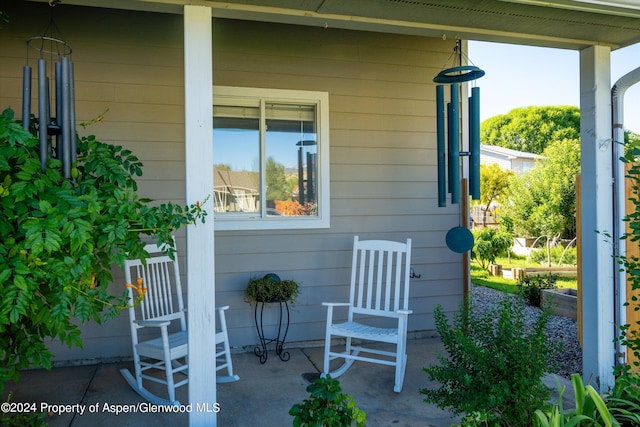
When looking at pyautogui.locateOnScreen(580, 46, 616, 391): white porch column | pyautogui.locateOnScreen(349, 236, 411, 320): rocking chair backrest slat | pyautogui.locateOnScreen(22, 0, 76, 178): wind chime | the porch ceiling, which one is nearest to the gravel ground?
pyautogui.locateOnScreen(580, 46, 616, 391): white porch column

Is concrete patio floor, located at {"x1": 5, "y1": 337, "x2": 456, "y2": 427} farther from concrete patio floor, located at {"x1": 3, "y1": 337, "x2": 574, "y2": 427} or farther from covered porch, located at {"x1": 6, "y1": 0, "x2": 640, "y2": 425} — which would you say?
covered porch, located at {"x1": 6, "y1": 0, "x2": 640, "y2": 425}

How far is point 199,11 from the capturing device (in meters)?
2.21

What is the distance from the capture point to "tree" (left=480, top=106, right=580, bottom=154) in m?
20.7

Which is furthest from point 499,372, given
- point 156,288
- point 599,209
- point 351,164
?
point 156,288

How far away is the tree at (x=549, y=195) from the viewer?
909 cm

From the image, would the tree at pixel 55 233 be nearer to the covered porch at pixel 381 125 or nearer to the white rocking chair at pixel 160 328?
the covered porch at pixel 381 125

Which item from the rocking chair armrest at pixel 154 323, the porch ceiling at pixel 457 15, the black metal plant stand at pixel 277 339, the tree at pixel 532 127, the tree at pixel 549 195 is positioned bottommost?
the black metal plant stand at pixel 277 339

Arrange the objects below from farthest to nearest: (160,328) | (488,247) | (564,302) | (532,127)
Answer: (532,127) → (488,247) → (564,302) → (160,328)

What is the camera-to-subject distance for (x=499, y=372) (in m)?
2.13

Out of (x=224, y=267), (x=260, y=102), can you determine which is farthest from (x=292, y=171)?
(x=224, y=267)

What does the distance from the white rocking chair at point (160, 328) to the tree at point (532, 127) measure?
2006cm

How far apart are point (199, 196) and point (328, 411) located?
1117 mm

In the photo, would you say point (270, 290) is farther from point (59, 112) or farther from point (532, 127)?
point (532, 127)

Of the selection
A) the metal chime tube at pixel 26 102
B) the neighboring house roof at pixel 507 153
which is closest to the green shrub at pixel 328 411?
the metal chime tube at pixel 26 102
